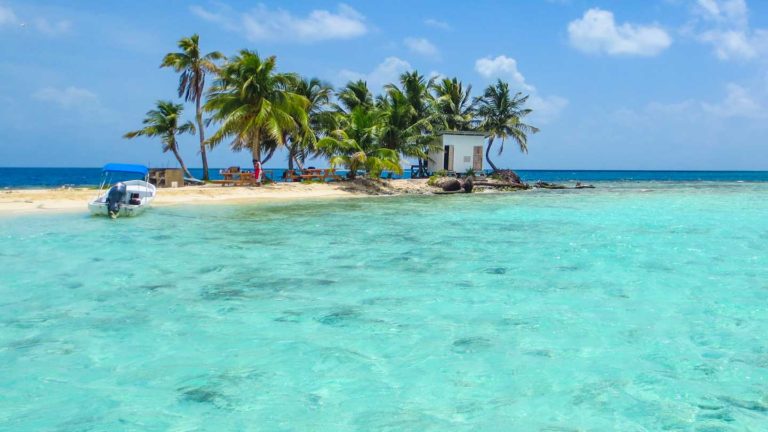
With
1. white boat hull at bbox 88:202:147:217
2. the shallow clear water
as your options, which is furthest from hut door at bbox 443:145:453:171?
the shallow clear water

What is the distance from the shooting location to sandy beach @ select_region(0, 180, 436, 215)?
2143 centimetres

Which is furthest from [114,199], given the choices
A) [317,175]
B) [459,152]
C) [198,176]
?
[198,176]

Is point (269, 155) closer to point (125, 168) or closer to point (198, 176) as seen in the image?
point (125, 168)

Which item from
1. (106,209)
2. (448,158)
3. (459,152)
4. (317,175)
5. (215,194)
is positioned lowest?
(106,209)

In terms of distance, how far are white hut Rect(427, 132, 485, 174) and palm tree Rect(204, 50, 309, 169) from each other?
1175 centimetres

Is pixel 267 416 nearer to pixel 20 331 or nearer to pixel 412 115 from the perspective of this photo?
pixel 20 331

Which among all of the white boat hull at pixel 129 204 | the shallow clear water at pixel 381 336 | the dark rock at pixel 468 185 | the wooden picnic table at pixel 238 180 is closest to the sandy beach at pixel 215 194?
the wooden picnic table at pixel 238 180

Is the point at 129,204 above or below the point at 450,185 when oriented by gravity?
below

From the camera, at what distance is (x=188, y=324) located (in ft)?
21.6

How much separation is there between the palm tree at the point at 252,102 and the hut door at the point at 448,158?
11845 mm

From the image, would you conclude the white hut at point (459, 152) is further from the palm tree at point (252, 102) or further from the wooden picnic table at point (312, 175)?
the palm tree at point (252, 102)

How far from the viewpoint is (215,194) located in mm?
26781

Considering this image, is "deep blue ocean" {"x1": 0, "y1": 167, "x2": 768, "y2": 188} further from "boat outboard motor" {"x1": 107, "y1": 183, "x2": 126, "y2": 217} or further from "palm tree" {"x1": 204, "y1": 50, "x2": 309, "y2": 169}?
"boat outboard motor" {"x1": 107, "y1": 183, "x2": 126, "y2": 217}

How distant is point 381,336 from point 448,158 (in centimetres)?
3361
